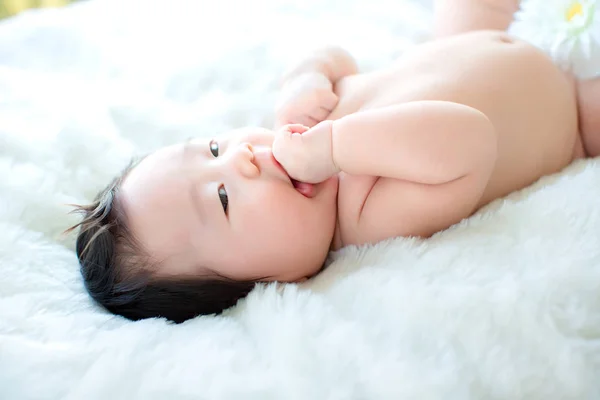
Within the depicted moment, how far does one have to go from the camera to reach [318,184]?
968 mm

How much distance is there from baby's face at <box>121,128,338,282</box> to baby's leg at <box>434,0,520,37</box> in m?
0.62

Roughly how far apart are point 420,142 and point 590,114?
45cm

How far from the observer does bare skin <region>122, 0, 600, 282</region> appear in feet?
2.77

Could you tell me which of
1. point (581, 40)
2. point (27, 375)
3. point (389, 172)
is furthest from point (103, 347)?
point (581, 40)

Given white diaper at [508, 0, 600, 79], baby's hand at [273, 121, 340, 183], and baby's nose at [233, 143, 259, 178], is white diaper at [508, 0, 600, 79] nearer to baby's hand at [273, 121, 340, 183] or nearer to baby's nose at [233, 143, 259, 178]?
baby's hand at [273, 121, 340, 183]

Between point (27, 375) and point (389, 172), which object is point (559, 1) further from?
point (27, 375)

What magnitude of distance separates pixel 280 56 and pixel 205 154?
1.68 ft

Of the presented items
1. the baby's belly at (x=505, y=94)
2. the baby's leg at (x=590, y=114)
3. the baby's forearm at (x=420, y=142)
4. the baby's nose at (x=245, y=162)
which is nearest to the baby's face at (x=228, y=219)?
the baby's nose at (x=245, y=162)

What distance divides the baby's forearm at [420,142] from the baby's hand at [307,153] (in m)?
0.03

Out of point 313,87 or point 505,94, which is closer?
point 505,94

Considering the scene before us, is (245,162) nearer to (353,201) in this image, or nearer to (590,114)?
(353,201)

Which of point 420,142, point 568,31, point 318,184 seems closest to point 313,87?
point 318,184

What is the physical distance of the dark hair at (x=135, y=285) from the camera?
0.89 meters

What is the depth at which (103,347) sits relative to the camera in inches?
27.7
